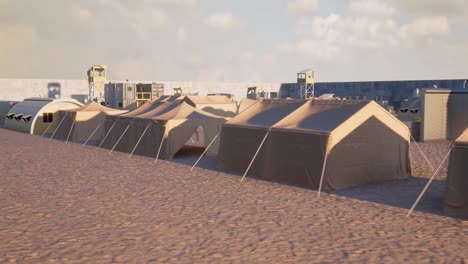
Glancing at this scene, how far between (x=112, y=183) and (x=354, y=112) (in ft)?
24.3

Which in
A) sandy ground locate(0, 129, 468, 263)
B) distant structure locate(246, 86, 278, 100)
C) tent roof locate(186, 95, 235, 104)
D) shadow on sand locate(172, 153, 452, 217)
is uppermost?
distant structure locate(246, 86, 278, 100)

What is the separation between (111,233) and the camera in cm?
924

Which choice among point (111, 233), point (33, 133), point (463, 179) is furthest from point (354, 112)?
point (33, 133)

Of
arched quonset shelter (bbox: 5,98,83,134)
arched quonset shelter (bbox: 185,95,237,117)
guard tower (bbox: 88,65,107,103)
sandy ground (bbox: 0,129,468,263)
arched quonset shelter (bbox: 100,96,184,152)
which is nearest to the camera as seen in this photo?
sandy ground (bbox: 0,129,468,263)

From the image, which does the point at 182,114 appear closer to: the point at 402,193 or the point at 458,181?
the point at 402,193

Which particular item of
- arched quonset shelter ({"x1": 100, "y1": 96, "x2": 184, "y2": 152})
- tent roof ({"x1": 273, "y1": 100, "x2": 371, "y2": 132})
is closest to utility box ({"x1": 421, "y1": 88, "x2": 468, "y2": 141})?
tent roof ({"x1": 273, "y1": 100, "x2": 371, "y2": 132})

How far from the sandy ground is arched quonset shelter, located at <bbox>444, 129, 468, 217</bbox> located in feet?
1.17

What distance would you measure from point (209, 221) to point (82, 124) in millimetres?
19472

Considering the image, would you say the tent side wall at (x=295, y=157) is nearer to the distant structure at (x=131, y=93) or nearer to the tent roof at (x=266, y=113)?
the tent roof at (x=266, y=113)

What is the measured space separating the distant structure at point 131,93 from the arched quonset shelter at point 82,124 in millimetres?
12024

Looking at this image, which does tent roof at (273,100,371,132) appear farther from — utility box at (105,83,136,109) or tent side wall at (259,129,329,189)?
utility box at (105,83,136,109)

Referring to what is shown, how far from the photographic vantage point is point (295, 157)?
46.6 feet

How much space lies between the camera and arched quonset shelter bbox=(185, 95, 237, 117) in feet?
88.0

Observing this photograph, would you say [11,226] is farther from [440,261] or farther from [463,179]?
[463,179]
